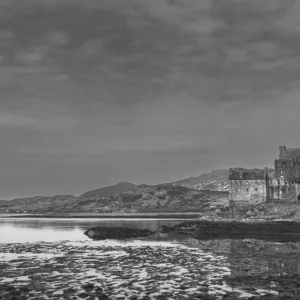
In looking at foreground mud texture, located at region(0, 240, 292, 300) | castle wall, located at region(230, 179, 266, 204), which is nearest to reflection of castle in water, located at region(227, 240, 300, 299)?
foreground mud texture, located at region(0, 240, 292, 300)

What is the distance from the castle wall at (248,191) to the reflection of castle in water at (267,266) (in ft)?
117

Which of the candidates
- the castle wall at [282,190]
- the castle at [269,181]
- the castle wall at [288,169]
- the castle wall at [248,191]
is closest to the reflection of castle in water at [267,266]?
the castle wall at [282,190]

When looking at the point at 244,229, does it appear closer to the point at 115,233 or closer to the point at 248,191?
the point at 115,233

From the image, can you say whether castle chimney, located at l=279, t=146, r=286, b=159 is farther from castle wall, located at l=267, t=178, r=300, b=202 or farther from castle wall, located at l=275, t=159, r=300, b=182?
castle wall, located at l=267, t=178, r=300, b=202

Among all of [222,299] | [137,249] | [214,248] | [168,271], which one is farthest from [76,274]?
[214,248]

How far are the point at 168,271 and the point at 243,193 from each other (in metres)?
53.8

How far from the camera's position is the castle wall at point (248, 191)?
7825 centimetres

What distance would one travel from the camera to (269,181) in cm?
7862

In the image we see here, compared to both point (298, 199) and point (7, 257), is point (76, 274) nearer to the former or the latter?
point (7, 257)

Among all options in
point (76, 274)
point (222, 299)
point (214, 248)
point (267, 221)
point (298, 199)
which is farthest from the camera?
point (298, 199)

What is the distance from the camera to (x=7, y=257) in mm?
35875

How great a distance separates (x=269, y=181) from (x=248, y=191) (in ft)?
13.4

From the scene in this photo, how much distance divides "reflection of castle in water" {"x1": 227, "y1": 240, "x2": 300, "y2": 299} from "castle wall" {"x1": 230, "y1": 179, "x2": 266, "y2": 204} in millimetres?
35737

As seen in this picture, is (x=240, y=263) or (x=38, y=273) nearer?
(x=38, y=273)
